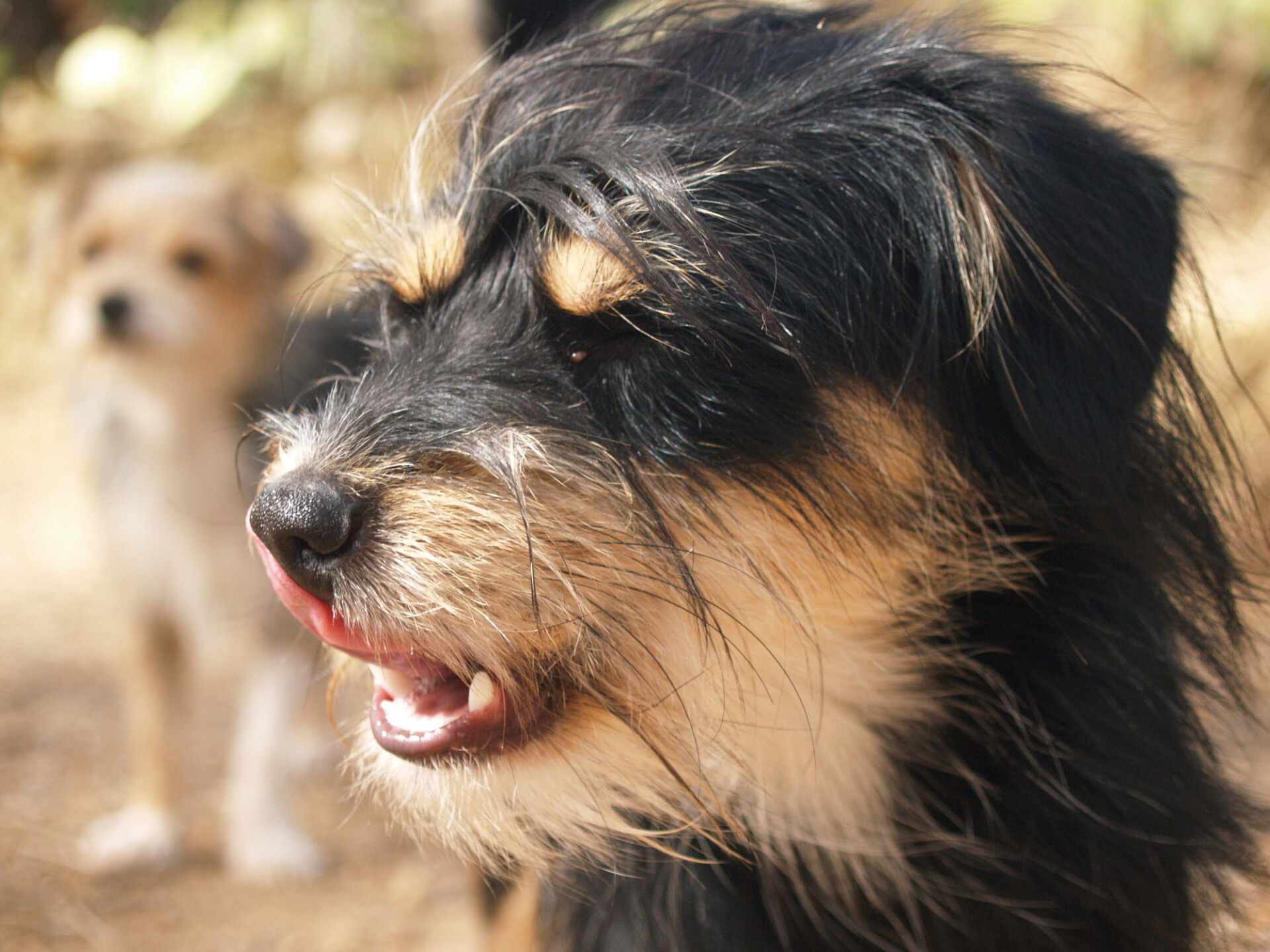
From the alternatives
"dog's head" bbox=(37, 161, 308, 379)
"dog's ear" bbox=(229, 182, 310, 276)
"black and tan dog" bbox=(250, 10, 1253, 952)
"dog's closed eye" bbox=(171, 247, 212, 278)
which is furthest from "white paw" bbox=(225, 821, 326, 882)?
"black and tan dog" bbox=(250, 10, 1253, 952)

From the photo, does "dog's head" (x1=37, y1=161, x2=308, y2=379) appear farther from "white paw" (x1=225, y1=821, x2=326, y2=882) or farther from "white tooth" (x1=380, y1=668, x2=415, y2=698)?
"white tooth" (x1=380, y1=668, x2=415, y2=698)

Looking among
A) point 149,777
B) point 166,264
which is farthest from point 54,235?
point 149,777

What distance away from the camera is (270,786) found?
4.05 metres

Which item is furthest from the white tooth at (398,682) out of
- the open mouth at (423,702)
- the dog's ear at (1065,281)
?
the dog's ear at (1065,281)

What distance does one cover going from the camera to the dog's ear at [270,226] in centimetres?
464

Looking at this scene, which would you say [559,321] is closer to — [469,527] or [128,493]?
[469,527]

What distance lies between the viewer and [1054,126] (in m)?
1.62

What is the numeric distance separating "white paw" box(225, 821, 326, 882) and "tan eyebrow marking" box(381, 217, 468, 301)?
2.76m

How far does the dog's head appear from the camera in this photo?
4270 mm

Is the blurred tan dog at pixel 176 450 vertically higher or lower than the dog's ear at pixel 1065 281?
lower

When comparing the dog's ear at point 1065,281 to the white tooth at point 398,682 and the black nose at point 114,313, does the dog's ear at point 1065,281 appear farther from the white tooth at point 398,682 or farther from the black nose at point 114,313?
the black nose at point 114,313

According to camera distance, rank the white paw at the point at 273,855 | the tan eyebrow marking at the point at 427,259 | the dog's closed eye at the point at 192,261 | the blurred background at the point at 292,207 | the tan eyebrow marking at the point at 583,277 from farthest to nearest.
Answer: the dog's closed eye at the point at 192,261 < the white paw at the point at 273,855 < the blurred background at the point at 292,207 < the tan eyebrow marking at the point at 427,259 < the tan eyebrow marking at the point at 583,277

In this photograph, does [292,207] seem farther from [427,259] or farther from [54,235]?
[427,259]

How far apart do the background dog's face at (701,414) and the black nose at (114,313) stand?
2.84 m
